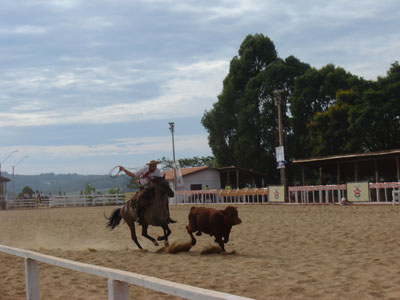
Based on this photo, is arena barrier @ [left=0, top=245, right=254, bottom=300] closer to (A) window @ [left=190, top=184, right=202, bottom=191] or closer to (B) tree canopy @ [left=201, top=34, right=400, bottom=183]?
(B) tree canopy @ [left=201, top=34, right=400, bottom=183]

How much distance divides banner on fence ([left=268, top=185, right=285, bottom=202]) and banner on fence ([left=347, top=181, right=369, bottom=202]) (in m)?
5.63

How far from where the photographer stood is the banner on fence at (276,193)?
2950 centimetres

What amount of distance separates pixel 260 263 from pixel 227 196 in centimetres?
2715

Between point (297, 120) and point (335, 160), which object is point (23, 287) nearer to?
point (335, 160)

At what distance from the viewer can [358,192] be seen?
23.8m

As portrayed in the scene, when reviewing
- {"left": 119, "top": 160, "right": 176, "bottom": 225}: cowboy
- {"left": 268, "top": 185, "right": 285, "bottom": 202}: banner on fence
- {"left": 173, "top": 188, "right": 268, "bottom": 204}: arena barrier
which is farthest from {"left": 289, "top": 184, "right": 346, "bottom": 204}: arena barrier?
{"left": 119, "top": 160, "right": 176, "bottom": 225}: cowboy

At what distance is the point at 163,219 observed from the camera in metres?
11.2

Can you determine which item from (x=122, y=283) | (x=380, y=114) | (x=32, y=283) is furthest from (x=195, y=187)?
(x=122, y=283)

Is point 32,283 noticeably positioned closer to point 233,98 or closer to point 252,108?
point 252,108

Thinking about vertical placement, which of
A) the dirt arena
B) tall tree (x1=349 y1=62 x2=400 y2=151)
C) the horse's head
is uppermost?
tall tree (x1=349 y1=62 x2=400 y2=151)

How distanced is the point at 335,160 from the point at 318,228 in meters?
17.1

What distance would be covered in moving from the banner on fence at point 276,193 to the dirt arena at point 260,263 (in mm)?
14384

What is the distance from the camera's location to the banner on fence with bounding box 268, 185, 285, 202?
2950cm

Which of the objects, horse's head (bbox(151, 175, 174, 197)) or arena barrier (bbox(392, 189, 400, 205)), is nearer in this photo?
horse's head (bbox(151, 175, 174, 197))
